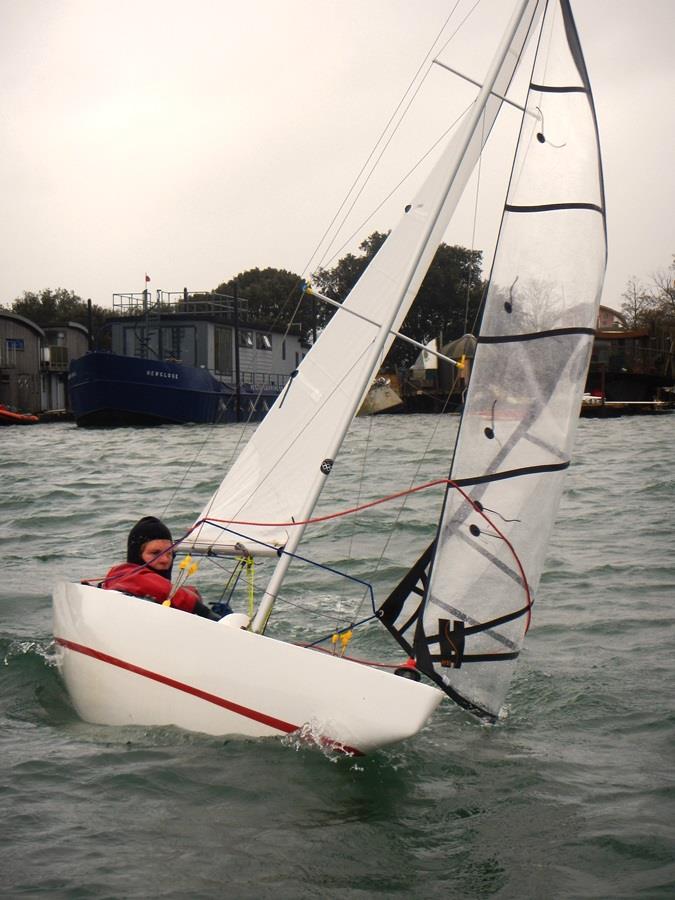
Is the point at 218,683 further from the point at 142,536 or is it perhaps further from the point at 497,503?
the point at 497,503

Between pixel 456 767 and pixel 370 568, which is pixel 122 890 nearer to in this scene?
pixel 456 767

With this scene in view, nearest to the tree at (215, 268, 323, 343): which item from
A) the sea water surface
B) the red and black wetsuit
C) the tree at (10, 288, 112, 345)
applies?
the tree at (10, 288, 112, 345)

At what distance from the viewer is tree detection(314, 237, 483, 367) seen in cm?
3506

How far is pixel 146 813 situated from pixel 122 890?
2.32ft

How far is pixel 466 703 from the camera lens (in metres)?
5.61

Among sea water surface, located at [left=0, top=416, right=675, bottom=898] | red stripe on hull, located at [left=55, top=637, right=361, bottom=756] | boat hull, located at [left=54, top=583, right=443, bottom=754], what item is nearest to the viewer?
sea water surface, located at [left=0, top=416, right=675, bottom=898]

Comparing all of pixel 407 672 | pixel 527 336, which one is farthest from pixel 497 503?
pixel 407 672

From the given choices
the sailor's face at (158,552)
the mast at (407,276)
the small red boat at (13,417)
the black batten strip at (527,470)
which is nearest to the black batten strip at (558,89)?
the mast at (407,276)

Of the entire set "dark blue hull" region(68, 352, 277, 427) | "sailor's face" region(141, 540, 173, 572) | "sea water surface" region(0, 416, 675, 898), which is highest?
"sailor's face" region(141, 540, 173, 572)

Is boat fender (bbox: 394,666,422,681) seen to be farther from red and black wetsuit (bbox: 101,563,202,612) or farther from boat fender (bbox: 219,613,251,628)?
red and black wetsuit (bbox: 101,563,202,612)

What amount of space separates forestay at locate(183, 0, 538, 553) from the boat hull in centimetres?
89

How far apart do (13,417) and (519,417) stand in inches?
1506

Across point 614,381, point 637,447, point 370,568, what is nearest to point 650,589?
point 370,568

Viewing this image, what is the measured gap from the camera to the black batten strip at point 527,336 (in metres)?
5.48
